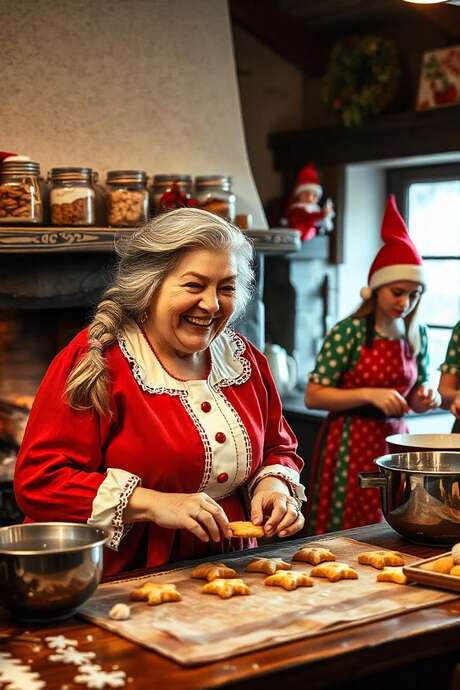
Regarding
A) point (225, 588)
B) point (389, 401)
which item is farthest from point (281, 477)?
point (389, 401)

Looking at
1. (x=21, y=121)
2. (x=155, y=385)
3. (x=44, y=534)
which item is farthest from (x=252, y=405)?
(x=21, y=121)

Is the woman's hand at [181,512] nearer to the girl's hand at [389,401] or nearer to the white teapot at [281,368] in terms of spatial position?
the girl's hand at [389,401]

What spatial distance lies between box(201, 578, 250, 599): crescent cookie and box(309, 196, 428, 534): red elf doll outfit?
1.71m

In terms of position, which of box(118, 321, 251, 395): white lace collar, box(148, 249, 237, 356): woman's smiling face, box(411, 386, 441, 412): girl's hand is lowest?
box(411, 386, 441, 412): girl's hand

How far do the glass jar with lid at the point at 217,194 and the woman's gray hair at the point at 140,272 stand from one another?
1.51 meters

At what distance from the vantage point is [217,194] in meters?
3.88

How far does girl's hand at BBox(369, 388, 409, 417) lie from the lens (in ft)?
11.2

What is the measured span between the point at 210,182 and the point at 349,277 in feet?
5.69

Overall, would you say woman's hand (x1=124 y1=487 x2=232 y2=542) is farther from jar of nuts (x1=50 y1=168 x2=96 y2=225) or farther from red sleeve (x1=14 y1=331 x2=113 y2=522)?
jar of nuts (x1=50 y1=168 x2=96 y2=225)

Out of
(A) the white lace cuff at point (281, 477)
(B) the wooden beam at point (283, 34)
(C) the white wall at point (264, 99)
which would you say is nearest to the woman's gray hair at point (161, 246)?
(A) the white lace cuff at point (281, 477)

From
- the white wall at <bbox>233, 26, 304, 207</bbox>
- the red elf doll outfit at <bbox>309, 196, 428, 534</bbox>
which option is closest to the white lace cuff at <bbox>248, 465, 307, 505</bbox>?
the red elf doll outfit at <bbox>309, 196, 428, 534</bbox>

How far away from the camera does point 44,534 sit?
6.10 ft

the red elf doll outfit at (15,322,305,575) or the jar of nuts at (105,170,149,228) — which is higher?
the jar of nuts at (105,170,149,228)

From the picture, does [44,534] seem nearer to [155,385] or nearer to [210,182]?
[155,385]
